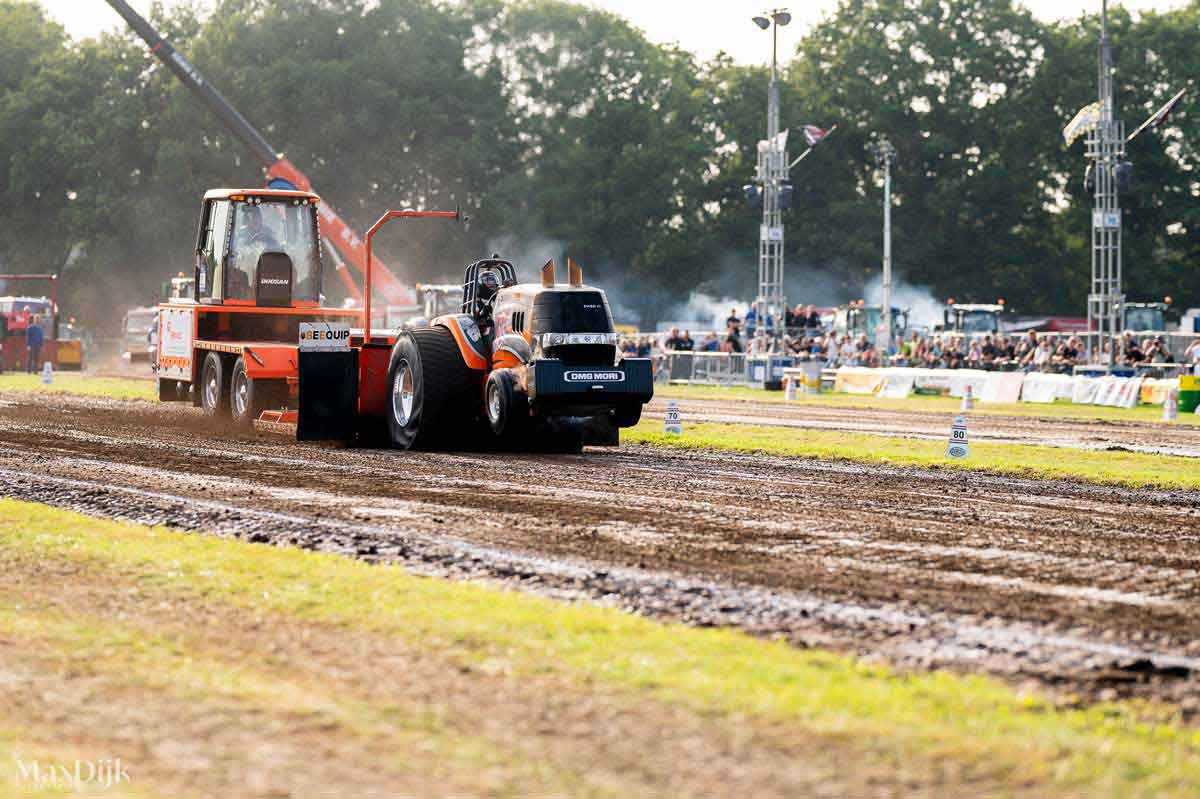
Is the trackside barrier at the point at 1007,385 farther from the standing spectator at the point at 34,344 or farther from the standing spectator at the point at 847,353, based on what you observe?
Answer: the standing spectator at the point at 34,344

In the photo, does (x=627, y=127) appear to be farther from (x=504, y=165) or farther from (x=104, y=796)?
(x=104, y=796)

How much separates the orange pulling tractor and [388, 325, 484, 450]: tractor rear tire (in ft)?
0.04

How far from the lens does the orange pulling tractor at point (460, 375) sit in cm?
1953

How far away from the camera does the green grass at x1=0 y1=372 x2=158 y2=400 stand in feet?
117

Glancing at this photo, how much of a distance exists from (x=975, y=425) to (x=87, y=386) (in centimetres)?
2080

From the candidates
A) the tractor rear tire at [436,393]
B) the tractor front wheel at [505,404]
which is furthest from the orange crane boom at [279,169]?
the tractor front wheel at [505,404]

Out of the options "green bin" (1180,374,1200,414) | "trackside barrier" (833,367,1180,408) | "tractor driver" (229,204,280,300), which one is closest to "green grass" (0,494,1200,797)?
"tractor driver" (229,204,280,300)

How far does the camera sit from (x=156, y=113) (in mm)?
78188

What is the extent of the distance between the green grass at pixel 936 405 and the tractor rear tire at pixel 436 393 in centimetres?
1477

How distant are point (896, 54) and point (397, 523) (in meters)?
75.7

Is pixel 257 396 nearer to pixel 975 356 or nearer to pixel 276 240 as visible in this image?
pixel 276 240

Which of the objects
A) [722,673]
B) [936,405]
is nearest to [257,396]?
[722,673]

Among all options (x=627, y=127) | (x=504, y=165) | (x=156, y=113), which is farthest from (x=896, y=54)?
(x=156, y=113)

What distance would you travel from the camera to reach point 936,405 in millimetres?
37062
